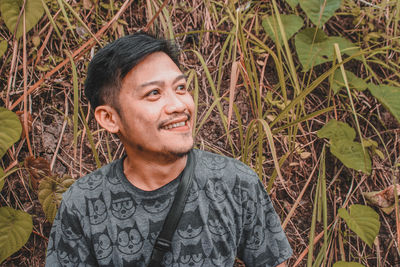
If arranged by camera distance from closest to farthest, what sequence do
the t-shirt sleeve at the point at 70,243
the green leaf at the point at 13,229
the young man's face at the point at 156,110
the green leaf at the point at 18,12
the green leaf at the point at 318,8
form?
the young man's face at the point at 156,110
the t-shirt sleeve at the point at 70,243
the green leaf at the point at 13,229
the green leaf at the point at 18,12
the green leaf at the point at 318,8

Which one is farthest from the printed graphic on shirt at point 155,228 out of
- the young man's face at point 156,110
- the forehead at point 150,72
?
the forehead at point 150,72

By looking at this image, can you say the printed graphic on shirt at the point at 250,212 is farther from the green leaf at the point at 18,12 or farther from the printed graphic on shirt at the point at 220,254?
the green leaf at the point at 18,12

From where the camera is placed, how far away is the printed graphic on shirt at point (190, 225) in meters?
1.14

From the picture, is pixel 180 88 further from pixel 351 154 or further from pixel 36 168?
pixel 351 154

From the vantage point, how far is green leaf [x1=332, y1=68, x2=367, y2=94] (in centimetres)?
177

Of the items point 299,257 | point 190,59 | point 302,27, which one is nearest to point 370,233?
point 299,257

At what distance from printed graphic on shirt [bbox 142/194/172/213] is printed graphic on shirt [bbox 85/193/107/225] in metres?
0.14

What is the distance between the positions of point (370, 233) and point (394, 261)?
346 millimetres

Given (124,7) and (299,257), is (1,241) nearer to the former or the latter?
(124,7)

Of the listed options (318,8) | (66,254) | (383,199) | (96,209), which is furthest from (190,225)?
(318,8)

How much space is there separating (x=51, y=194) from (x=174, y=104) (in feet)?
2.72

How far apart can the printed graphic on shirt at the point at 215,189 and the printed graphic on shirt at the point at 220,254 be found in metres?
0.14

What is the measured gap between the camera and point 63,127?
1.78 metres

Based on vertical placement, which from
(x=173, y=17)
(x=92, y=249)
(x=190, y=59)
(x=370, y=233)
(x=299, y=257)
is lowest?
(x=299, y=257)
